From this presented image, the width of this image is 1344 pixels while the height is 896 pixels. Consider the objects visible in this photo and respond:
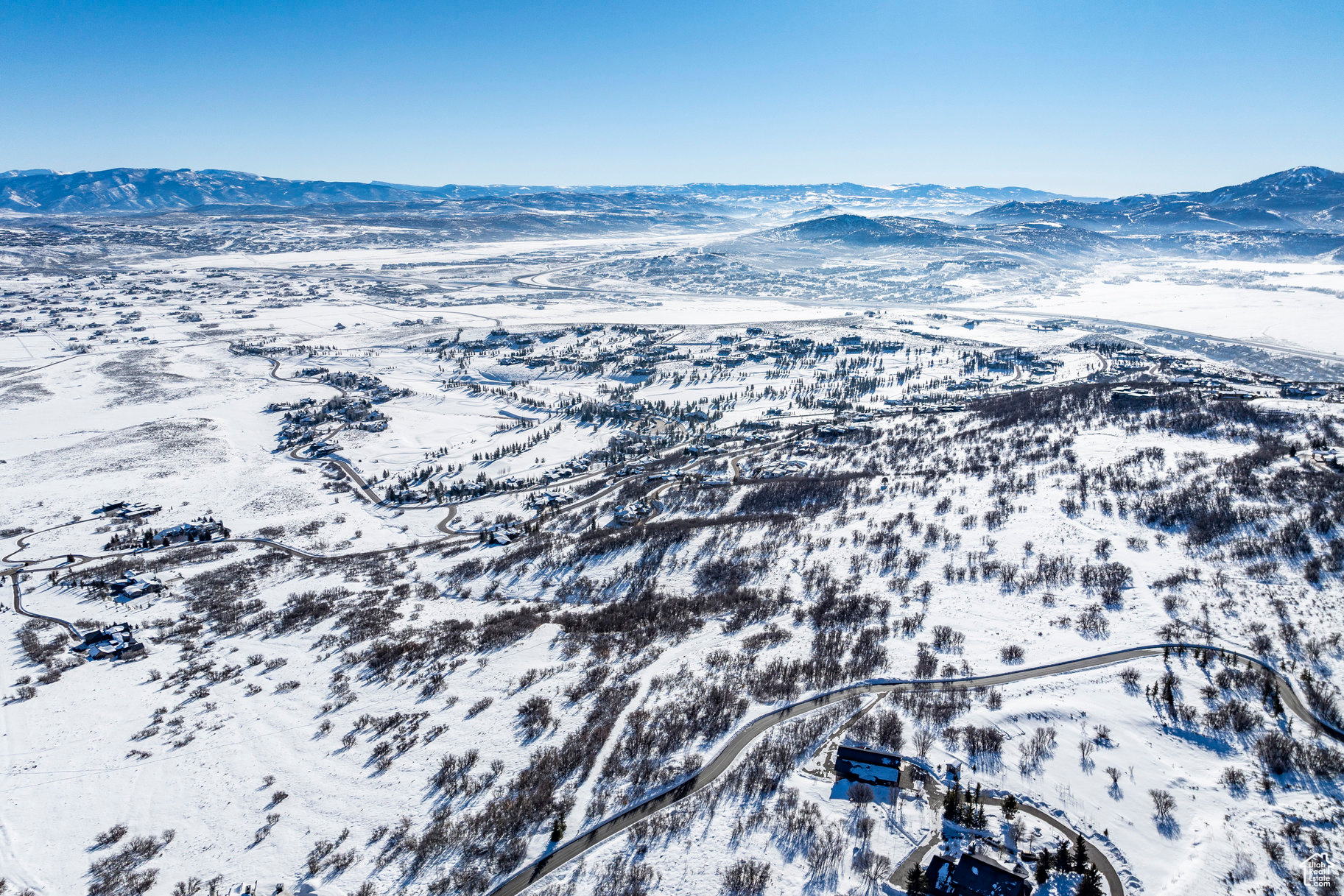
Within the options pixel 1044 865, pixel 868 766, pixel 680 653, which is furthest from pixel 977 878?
pixel 680 653

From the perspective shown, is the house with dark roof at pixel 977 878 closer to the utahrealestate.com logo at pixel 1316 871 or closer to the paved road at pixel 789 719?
the utahrealestate.com logo at pixel 1316 871

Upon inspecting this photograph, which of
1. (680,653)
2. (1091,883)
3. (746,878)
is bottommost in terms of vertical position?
(680,653)

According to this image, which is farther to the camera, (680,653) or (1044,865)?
(680,653)

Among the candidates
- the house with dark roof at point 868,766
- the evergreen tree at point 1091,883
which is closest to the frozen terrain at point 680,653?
the house with dark roof at point 868,766

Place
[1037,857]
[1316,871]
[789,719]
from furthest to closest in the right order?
[789,719], [1037,857], [1316,871]

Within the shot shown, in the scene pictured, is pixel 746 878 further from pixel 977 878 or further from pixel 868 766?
pixel 977 878

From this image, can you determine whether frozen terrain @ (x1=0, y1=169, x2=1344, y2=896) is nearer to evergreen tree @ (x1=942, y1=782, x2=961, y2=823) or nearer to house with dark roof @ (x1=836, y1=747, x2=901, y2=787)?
house with dark roof @ (x1=836, y1=747, x2=901, y2=787)

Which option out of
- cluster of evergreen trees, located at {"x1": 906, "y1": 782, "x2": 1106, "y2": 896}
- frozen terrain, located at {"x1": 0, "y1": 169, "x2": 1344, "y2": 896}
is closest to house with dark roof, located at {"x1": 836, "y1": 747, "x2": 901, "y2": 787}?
frozen terrain, located at {"x1": 0, "y1": 169, "x2": 1344, "y2": 896}
